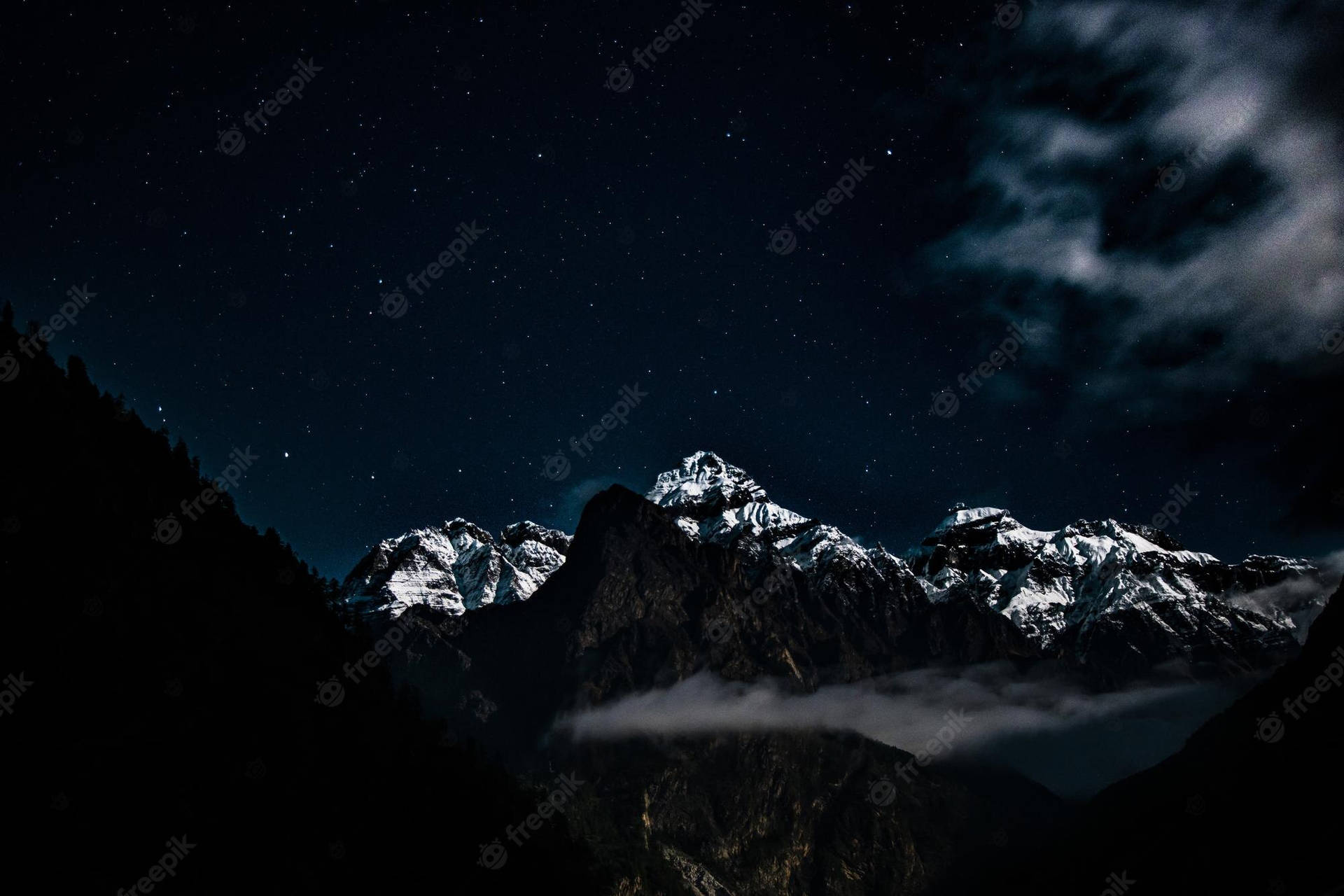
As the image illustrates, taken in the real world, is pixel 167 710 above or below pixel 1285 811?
above

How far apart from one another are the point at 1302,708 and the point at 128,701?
8971 inches

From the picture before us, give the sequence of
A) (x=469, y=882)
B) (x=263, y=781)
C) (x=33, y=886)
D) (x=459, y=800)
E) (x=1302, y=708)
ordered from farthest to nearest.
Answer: (x=1302, y=708) < (x=459, y=800) < (x=469, y=882) < (x=263, y=781) < (x=33, y=886)

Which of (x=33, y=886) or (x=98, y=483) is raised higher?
(x=98, y=483)

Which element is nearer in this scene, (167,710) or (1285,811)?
(167,710)

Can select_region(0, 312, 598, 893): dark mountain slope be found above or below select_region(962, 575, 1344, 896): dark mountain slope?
above

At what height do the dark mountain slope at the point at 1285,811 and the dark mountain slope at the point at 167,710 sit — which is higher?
the dark mountain slope at the point at 167,710

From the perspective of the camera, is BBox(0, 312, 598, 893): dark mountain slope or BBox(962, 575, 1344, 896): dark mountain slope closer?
BBox(0, 312, 598, 893): dark mountain slope

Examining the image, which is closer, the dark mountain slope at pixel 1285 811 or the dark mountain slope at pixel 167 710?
the dark mountain slope at pixel 167 710

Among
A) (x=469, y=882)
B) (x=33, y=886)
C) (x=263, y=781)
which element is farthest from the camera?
(x=469, y=882)

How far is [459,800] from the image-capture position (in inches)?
5290

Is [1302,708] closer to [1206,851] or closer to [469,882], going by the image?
[1206,851]

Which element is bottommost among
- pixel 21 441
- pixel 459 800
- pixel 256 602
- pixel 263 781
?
pixel 459 800

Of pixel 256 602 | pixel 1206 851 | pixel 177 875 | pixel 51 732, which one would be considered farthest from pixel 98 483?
pixel 1206 851

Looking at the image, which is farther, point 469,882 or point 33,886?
point 469,882
